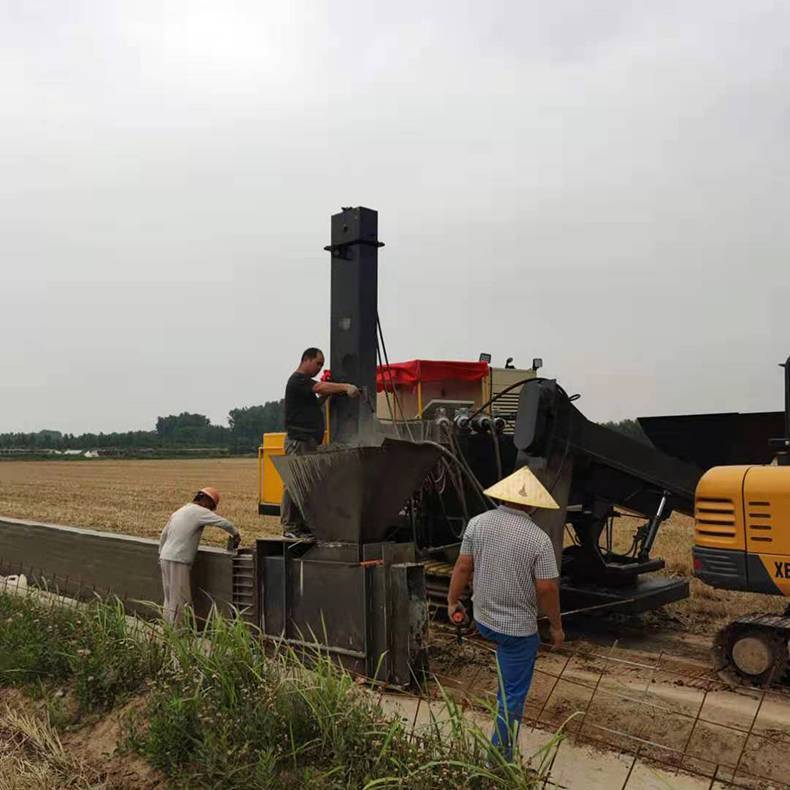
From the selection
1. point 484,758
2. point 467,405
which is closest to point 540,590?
point 484,758

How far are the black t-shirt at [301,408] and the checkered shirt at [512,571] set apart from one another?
3.16m

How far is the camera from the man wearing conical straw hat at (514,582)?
4.18 metres

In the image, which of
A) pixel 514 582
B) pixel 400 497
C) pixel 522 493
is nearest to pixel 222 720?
pixel 514 582

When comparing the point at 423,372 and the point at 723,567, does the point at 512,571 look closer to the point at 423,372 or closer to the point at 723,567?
the point at 723,567

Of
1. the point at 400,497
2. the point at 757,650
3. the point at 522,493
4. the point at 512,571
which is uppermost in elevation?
the point at 522,493

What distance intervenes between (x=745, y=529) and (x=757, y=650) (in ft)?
3.04

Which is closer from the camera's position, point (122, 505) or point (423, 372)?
point (423, 372)

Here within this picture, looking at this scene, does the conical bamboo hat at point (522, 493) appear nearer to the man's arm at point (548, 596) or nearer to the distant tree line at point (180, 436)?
the man's arm at point (548, 596)

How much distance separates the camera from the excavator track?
19.3 ft

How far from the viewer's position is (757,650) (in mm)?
5941

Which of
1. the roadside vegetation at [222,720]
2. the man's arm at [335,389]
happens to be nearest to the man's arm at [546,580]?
the roadside vegetation at [222,720]

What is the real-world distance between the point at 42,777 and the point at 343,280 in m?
4.27

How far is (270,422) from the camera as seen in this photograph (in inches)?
3378

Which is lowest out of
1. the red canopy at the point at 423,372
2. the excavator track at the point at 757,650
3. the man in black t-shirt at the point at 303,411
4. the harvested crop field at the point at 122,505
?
the harvested crop field at the point at 122,505
